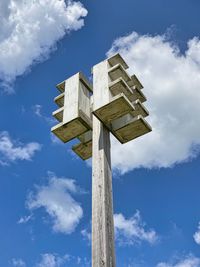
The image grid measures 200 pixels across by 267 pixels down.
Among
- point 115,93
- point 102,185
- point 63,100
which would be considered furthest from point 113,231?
point 63,100

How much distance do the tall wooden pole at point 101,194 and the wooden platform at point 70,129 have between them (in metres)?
0.12

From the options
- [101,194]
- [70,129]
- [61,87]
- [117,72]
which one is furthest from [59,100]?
[101,194]

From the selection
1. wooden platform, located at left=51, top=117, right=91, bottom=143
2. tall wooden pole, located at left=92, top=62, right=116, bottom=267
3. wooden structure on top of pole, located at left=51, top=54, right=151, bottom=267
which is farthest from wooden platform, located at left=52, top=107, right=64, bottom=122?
tall wooden pole, located at left=92, top=62, right=116, bottom=267

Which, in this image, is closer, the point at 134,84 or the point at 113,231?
the point at 113,231

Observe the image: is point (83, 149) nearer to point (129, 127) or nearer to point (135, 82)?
point (129, 127)

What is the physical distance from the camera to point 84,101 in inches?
132

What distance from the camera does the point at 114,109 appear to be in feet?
10.1

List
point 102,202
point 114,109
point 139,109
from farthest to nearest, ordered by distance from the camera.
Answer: point 139,109, point 114,109, point 102,202

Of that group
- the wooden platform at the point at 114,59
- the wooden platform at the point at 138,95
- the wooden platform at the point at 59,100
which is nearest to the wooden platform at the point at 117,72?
the wooden platform at the point at 114,59

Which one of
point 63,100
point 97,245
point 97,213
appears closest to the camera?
point 97,245

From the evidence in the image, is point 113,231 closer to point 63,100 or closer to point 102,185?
point 102,185

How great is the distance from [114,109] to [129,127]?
12.6 inches

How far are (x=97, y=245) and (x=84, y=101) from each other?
1439 millimetres

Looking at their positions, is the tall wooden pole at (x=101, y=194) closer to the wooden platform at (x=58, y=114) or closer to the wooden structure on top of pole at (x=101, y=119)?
the wooden structure on top of pole at (x=101, y=119)
